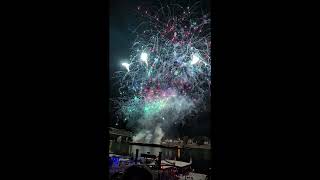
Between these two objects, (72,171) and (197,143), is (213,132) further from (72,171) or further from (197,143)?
(197,143)

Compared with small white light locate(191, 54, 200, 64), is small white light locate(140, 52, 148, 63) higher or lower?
higher

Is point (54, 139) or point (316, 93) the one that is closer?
point (316, 93)

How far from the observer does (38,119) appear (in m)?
1.25

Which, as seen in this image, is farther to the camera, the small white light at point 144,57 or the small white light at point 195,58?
the small white light at point 144,57

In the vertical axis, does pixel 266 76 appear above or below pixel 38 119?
above

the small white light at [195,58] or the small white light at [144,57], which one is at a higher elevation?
the small white light at [144,57]

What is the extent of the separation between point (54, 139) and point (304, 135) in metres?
1.09

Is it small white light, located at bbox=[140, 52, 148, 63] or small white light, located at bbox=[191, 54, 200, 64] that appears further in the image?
small white light, located at bbox=[140, 52, 148, 63]

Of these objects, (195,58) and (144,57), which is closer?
(195,58)

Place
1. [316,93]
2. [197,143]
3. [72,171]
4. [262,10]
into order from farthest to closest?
[197,143], [72,171], [262,10], [316,93]

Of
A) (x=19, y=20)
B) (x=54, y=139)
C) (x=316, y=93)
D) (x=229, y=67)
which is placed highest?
(x=19, y=20)

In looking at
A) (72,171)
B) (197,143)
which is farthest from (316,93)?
(197,143)

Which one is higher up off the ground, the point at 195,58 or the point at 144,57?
the point at 144,57

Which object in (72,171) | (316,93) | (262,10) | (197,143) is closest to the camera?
(316,93)
